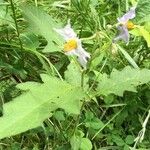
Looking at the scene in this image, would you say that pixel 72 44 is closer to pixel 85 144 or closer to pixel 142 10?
pixel 85 144

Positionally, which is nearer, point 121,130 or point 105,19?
point 121,130

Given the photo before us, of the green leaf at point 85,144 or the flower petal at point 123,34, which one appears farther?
the green leaf at point 85,144

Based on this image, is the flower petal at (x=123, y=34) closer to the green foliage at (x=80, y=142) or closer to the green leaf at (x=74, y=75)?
the green leaf at (x=74, y=75)

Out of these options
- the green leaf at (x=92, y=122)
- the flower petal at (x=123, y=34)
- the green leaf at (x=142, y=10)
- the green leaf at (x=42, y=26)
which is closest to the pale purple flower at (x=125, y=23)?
the flower petal at (x=123, y=34)

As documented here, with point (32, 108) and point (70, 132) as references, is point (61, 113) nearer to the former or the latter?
point (70, 132)

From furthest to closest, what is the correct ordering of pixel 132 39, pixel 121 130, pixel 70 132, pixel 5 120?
pixel 132 39
pixel 121 130
pixel 70 132
pixel 5 120

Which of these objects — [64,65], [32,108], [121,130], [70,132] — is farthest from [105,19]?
[32,108]
